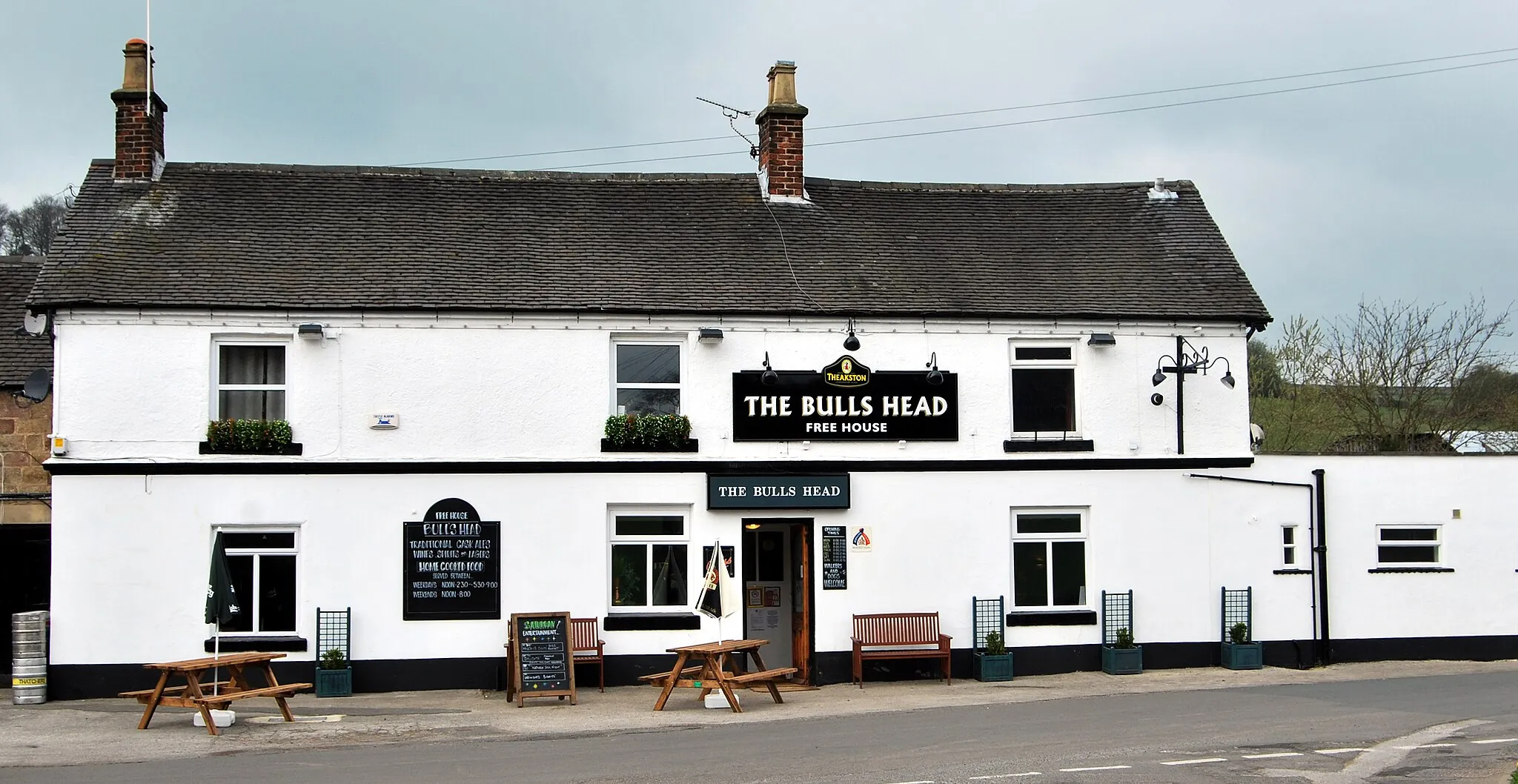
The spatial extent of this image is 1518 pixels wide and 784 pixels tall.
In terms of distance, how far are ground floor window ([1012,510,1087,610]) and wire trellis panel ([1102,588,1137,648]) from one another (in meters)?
0.36

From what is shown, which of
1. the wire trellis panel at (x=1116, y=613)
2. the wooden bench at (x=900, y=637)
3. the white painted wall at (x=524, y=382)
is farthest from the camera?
the wire trellis panel at (x=1116, y=613)

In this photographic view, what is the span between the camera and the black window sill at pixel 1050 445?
19.9m

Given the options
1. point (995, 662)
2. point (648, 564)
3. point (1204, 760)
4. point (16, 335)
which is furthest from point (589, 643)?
point (16, 335)

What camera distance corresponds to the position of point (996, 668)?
62.9ft

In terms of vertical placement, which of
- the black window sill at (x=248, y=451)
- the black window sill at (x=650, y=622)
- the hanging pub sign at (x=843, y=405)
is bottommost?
the black window sill at (x=650, y=622)

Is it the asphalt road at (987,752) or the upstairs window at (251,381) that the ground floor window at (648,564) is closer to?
the asphalt road at (987,752)

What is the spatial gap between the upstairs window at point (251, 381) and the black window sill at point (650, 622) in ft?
16.7

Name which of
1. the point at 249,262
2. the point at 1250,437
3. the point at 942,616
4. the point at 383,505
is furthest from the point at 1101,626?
the point at 249,262

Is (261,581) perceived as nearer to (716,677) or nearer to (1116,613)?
(716,677)

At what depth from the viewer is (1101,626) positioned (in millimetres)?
19844

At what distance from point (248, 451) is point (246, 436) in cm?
20

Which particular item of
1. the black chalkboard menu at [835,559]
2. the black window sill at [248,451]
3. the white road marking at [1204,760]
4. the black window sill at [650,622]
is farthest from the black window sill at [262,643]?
the white road marking at [1204,760]

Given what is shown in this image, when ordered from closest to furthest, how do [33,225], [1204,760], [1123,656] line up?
[1204,760]
[1123,656]
[33,225]

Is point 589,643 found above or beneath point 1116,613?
beneath
